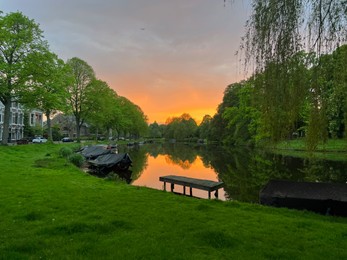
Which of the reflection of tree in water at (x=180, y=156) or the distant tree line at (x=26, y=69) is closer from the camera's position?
the distant tree line at (x=26, y=69)

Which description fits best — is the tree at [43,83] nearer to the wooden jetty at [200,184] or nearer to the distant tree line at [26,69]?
the distant tree line at [26,69]

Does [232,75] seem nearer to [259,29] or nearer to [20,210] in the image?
[259,29]

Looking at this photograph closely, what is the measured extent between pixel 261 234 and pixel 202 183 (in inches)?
299

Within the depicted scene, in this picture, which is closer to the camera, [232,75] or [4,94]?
[232,75]

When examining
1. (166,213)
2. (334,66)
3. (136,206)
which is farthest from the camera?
(136,206)

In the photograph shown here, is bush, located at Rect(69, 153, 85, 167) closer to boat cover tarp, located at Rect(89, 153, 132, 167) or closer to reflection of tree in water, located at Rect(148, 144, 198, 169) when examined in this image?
boat cover tarp, located at Rect(89, 153, 132, 167)

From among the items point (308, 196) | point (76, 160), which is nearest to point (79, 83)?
point (76, 160)

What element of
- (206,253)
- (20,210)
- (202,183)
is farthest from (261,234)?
(202,183)

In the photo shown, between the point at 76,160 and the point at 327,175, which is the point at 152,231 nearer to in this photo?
the point at 327,175

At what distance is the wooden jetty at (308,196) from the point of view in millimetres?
9070

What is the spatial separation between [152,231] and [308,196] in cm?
581

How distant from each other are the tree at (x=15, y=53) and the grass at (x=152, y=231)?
2264cm

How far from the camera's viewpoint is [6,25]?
2897 cm

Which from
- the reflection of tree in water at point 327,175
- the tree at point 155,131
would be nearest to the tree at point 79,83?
the reflection of tree in water at point 327,175
